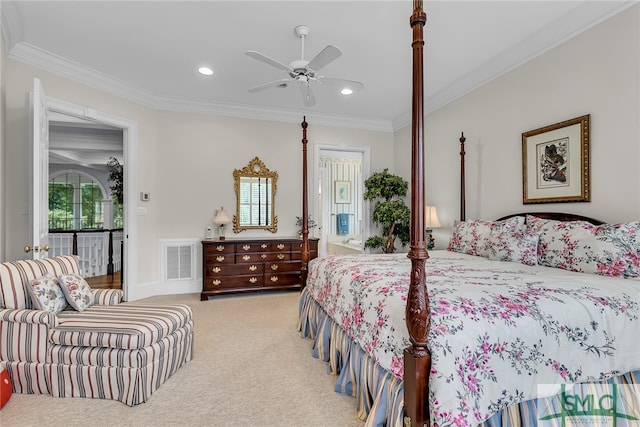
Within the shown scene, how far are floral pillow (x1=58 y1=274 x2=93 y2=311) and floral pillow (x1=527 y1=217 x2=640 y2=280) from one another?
3.57m

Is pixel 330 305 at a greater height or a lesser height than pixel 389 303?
lesser

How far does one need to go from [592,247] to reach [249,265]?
3.74 meters

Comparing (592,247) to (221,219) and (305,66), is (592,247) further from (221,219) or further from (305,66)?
(221,219)

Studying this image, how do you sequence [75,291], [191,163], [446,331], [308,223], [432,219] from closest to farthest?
[446,331] → [75,291] → [432,219] → [191,163] → [308,223]

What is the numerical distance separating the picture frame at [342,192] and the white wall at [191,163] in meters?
2.15

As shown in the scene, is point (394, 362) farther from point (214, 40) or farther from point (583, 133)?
point (214, 40)

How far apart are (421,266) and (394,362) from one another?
53 cm

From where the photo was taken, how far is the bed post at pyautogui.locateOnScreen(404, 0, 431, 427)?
1303 millimetres

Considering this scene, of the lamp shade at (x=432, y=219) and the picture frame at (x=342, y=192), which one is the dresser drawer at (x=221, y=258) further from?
the picture frame at (x=342, y=192)

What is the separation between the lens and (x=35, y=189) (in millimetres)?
2627

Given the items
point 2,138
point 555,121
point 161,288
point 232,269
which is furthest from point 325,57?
point 161,288

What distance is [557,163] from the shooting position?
2.89 metres

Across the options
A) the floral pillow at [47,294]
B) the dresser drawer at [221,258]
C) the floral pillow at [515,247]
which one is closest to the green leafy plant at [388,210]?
the floral pillow at [515,247]

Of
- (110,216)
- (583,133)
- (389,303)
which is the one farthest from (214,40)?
(110,216)
